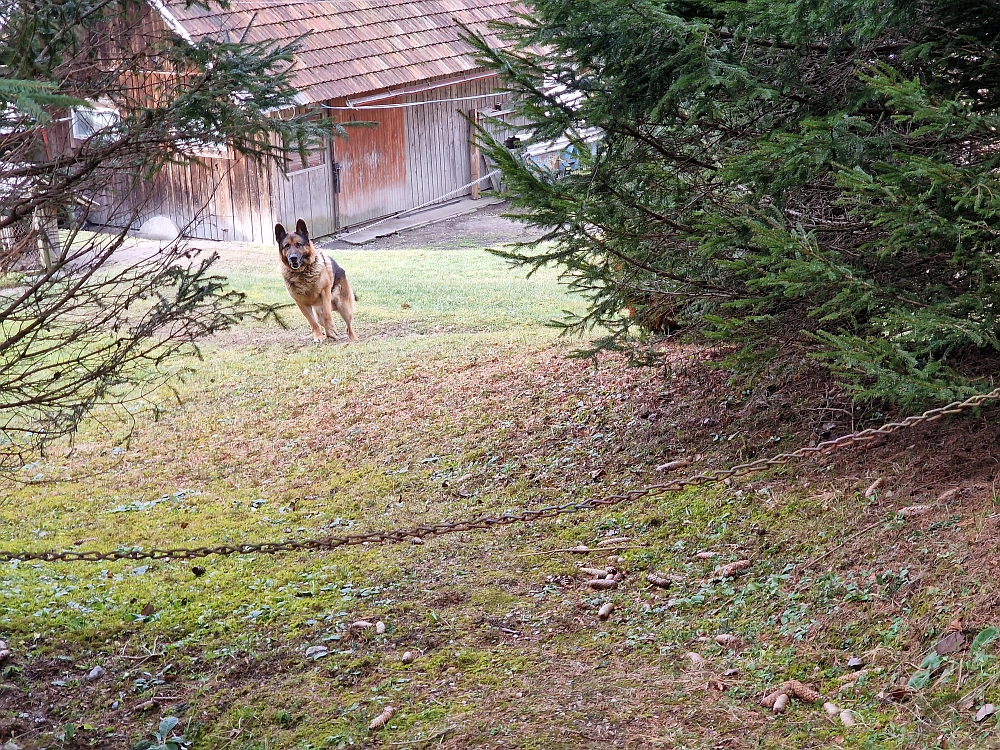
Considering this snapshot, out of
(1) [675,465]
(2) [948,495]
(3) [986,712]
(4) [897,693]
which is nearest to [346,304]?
(1) [675,465]

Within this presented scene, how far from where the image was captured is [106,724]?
511 cm

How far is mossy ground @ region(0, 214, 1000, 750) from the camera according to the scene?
4.47 meters

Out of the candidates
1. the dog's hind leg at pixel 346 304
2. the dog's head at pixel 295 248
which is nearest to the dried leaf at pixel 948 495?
the dog's hind leg at pixel 346 304

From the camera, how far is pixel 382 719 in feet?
15.4

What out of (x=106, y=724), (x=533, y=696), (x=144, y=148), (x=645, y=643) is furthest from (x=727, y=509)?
(x=144, y=148)

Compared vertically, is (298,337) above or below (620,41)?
below

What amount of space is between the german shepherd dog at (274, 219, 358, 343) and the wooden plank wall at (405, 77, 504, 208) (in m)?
12.3

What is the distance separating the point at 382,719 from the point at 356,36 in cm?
2354

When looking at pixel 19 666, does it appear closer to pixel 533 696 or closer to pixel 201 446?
pixel 533 696

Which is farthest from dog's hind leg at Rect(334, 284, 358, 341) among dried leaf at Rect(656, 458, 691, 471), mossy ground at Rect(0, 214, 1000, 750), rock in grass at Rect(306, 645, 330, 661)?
rock in grass at Rect(306, 645, 330, 661)

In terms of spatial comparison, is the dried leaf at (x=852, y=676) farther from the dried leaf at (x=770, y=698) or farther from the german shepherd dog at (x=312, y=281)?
the german shepherd dog at (x=312, y=281)

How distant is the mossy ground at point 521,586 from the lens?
4473mm

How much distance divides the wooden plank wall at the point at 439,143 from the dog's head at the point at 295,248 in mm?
12238

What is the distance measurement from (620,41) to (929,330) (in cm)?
247
